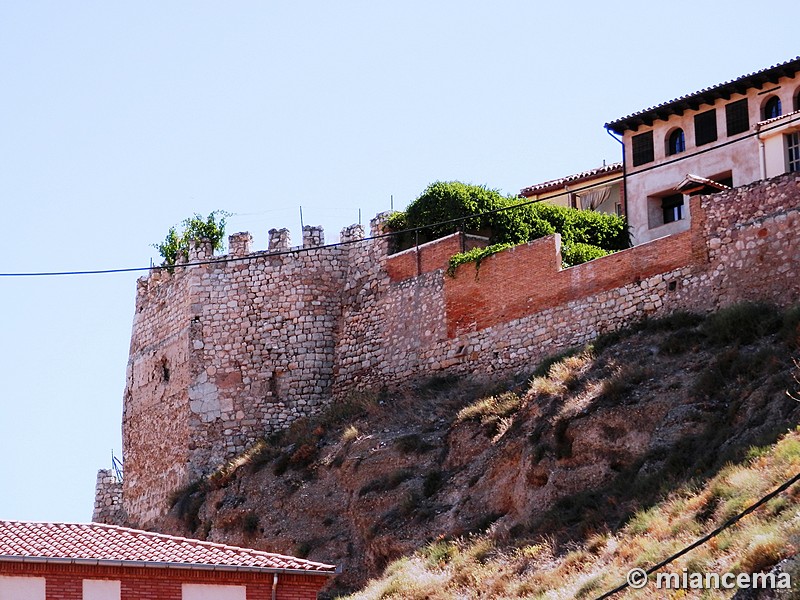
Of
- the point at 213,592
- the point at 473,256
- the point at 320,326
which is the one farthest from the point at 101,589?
the point at 320,326

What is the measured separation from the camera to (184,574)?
83.6ft

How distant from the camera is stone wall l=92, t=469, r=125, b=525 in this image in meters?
45.6

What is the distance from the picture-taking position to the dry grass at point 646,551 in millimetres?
26016

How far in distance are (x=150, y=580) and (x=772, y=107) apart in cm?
2251

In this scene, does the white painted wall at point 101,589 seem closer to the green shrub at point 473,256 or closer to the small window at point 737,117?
the green shrub at point 473,256

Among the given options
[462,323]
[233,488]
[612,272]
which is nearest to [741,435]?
[612,272]

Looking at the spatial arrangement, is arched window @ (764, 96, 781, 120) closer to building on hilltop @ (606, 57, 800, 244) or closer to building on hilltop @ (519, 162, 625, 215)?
building on hilltop @ (606, 57, 800, 244)

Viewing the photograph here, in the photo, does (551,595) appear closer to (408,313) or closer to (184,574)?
(184,574)

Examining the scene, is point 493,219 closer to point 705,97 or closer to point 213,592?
point 705,97

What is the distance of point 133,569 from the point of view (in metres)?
25.3

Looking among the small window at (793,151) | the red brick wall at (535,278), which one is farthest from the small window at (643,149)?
the red brick wall at (535,278)

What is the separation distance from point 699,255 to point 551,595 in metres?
10.2

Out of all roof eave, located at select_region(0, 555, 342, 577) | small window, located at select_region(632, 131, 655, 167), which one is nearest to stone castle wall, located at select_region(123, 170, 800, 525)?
small window, located at select_region(632, 131, 655, 167)

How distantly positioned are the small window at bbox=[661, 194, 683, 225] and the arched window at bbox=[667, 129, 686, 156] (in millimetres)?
1279
